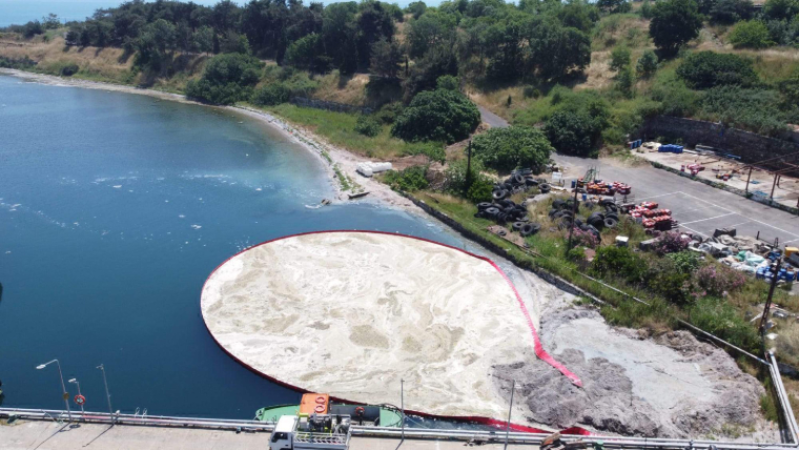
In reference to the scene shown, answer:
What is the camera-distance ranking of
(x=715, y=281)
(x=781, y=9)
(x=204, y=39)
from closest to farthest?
Result: (x=715, y=281) < (x=781, y=9) < (x=204, y=39)

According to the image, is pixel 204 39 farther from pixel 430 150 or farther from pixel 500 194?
pixel 500 194

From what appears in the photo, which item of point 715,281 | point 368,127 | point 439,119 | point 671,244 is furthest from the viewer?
point 368,127

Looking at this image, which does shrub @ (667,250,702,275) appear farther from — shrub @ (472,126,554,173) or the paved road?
shrub @ (472,126,554,173)

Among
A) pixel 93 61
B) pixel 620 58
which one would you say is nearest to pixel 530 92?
pixel 620 58

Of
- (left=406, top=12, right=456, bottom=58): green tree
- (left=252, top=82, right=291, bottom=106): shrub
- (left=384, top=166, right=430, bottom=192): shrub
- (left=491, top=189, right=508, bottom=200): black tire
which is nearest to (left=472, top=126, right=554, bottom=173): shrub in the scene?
(left=384, top=166, right=430, bottom=192): shrub

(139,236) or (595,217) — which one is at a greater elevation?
(595,217)

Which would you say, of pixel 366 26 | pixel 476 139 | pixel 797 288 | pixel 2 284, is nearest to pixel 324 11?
pixel 366 26
